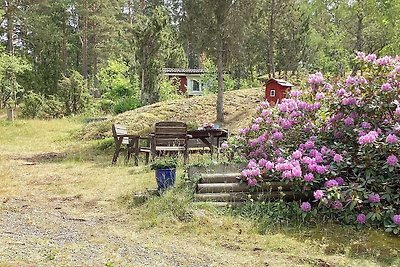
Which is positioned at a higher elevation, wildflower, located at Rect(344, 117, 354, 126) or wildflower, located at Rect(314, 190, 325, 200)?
wildflower, located at Rect(344, 117, 354, 126)

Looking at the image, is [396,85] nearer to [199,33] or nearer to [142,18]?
[199,33]

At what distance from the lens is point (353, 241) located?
375cm

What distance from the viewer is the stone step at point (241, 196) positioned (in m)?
4.58

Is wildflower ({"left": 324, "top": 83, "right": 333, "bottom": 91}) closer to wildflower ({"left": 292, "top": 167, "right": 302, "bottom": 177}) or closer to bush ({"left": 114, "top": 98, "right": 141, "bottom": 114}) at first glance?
wildflower ({"left": 292, "top": 167, "right": 302, "bottom": 177})

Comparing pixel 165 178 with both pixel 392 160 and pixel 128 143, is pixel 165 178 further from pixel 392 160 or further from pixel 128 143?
pixel 128 143

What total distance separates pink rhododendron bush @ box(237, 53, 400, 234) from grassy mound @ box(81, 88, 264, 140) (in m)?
6.31

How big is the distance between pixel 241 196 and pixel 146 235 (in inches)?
48.3

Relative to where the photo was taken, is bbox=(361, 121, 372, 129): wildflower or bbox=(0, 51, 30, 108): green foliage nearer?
bbox=(361, 121, 372, 129): wildflower

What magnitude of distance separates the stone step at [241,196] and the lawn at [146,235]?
0.19 metres

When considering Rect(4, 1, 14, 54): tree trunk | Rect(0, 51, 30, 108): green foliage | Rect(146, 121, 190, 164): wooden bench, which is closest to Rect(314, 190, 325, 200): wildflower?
Rect(146, 121, 190, 164): wooden bench

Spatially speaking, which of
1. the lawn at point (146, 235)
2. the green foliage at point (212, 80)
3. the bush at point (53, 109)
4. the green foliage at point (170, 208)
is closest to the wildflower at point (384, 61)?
the lawn at point (146, 235)

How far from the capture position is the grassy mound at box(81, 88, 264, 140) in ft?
40.4

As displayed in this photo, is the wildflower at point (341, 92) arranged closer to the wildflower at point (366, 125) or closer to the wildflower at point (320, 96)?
the wildflower at point (320, 96)

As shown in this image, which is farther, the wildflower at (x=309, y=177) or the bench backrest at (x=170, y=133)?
the bench backrest at (x=170, y=133)
